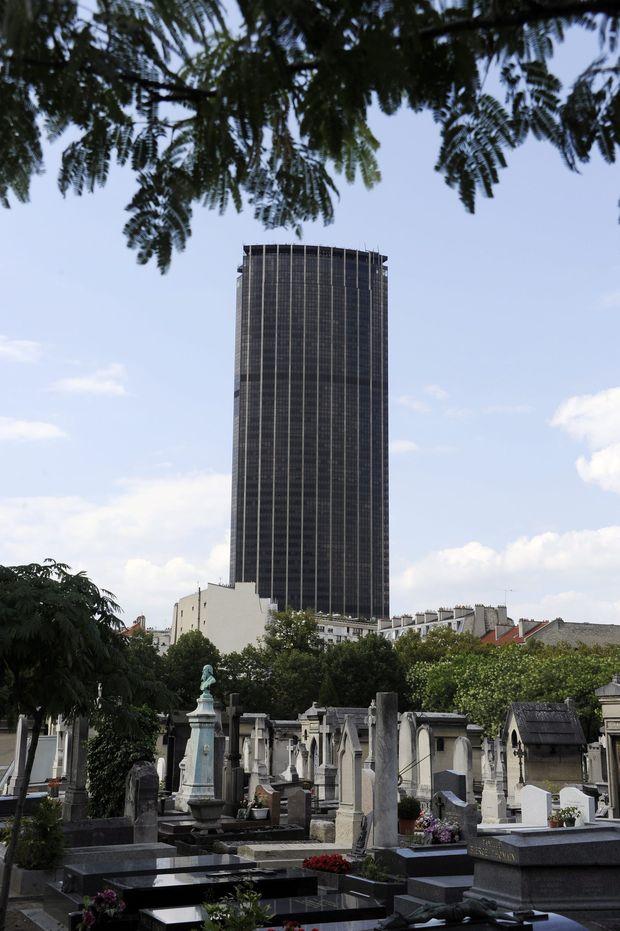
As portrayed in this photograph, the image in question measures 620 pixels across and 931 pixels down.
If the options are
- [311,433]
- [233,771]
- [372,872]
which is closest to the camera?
[372,872]

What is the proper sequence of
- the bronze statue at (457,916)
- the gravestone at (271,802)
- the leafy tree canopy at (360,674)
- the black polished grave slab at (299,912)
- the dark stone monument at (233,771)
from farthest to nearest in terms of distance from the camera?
the leafy tree canopy at (360,674) < the dark stone monument at (233,771) < the gravestone at (271,802) < the black polished grave slab at (299,912) < the bronze statue at (457,916)

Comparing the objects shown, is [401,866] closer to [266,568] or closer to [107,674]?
[107,674]

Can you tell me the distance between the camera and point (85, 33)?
344 centimetres

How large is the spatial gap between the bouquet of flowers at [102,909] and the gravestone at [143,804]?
6.49 metres

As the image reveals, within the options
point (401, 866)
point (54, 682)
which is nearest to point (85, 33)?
point (54, 682)

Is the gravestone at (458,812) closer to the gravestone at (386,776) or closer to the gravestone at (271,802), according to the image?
the gravestone at (386,776)

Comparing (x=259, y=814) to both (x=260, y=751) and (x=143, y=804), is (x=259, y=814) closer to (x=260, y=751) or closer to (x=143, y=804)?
(x=143, y=804)

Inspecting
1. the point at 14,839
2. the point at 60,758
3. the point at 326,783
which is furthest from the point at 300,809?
the point at 60,758

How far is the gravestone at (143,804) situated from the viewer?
1672 cm

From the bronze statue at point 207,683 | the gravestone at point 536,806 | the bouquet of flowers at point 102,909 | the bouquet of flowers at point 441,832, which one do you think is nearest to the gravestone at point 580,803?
the gravestone at point 536,806

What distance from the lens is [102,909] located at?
10336 millimetres

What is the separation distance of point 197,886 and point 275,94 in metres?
9.89

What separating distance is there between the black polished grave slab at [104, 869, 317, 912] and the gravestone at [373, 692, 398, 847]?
Result: 3681 mm

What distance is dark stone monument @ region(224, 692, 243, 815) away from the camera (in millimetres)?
24064
